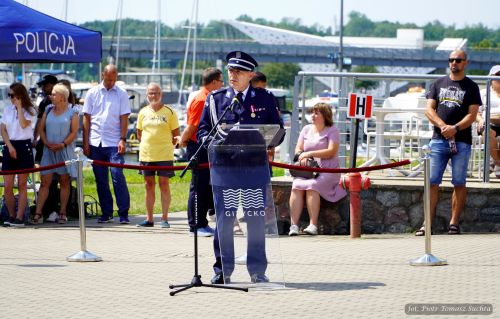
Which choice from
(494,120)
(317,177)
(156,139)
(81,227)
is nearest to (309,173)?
(317,177)

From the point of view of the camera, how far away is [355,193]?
13.7 m

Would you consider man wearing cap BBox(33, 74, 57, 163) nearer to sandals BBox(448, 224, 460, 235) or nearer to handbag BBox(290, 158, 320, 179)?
handbag BBox(290, 158, 320, 179)

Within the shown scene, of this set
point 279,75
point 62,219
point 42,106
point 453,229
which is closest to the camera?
point 453,229

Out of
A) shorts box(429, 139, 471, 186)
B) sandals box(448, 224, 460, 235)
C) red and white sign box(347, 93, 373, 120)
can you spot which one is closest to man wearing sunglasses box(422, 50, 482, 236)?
shorts box(429, 139, 471, 186)

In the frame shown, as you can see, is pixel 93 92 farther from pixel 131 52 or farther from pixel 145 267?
pixel 131 52

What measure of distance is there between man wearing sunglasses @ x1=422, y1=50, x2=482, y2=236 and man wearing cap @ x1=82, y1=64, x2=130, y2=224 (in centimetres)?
432

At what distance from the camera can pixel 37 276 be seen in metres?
10.9

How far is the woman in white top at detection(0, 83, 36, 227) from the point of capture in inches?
611

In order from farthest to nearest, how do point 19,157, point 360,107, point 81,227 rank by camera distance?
1. point 19,157
2. point 360,107
3. point 81,227

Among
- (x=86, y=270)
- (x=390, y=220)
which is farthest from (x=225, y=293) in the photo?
(x=390, y=220)

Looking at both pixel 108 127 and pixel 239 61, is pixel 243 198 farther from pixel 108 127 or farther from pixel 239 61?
pixel 108 127

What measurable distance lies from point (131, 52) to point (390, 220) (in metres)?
149

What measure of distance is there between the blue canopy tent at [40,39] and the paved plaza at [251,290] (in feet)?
8.36

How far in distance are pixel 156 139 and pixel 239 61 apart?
5.22 metres
